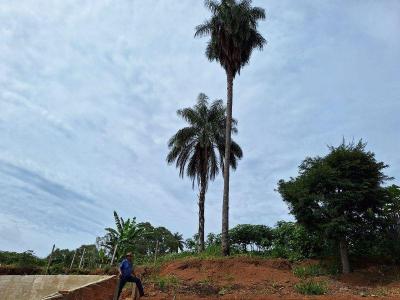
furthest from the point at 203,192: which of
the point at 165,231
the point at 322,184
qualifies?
the point at 165,231

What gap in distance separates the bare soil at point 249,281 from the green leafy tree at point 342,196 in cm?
178

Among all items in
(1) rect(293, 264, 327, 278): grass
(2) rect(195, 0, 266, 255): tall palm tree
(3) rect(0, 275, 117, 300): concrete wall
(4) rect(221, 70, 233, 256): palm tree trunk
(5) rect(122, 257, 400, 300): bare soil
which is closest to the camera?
(3) rect(0, 275, 117, 300): concrete wall

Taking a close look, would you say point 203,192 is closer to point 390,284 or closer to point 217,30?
point 217,30

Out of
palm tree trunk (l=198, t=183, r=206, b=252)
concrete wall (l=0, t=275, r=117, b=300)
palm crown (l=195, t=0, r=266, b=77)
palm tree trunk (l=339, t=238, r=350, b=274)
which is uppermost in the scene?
palm crown (l=195, t=0, r=266, b=77)

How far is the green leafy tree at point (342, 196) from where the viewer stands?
19750 mm

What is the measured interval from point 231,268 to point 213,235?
11312mm

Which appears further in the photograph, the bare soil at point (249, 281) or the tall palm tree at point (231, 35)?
the tall palm tree at point (231, 35)

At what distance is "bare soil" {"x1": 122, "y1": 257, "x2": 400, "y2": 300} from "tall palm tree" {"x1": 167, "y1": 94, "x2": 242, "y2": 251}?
10.1 metres

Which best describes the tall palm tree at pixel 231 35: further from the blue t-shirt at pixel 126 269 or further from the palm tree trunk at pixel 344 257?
the blue t-shirt at pixel 126 269

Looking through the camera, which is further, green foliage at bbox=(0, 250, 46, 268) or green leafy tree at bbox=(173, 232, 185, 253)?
green leafy tree at bbox=(173, 232, 185, 253)

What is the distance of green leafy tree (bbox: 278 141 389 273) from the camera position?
19.8m

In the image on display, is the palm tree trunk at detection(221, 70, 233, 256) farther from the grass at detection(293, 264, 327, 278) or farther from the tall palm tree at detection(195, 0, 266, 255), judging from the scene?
the grass at detection(293, 264, 327, 278)

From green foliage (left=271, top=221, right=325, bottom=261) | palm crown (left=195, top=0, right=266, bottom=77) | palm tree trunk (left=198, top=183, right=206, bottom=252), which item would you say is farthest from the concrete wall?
palm crown (left=195, top=0, right=266, bottom=77)

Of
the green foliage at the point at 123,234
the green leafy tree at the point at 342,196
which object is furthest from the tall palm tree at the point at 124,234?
the green leafy tree at the point at 342,196
